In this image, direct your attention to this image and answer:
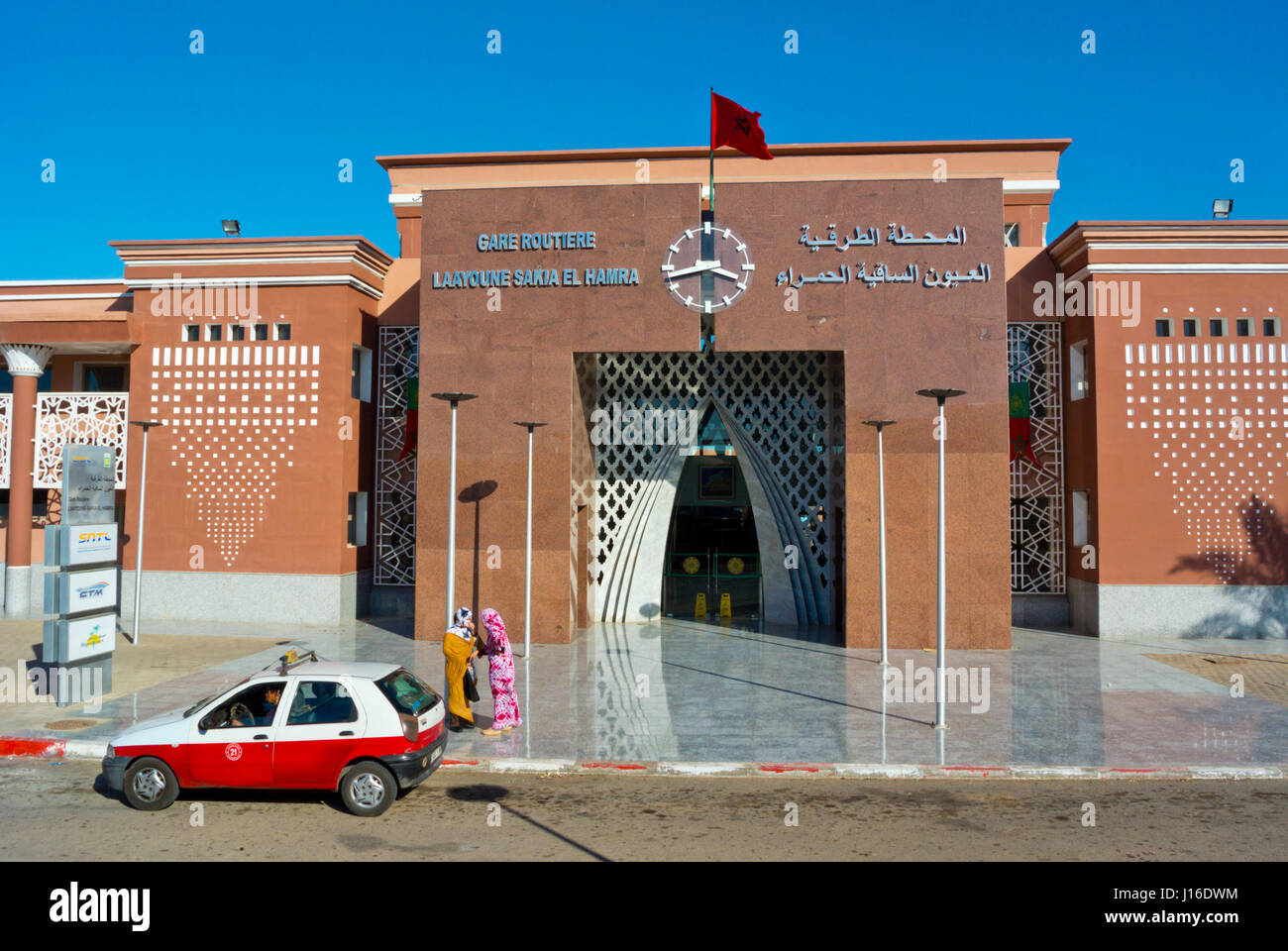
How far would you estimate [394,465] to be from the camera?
2098 centimetres

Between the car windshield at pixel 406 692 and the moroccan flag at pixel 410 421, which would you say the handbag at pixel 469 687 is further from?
the moroccan flag at pixel 410 421

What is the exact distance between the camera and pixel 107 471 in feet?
43.0

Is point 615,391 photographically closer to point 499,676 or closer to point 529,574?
point 529,574

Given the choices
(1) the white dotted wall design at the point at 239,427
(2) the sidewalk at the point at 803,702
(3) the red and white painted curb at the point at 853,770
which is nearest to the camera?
(3) the red and white painted curb at the point at 853,770

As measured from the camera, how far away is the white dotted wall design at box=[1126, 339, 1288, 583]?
59.2 ft

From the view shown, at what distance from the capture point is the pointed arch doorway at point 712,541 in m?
21.5

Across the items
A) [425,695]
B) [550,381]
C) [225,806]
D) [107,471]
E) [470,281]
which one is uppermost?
[470,281]

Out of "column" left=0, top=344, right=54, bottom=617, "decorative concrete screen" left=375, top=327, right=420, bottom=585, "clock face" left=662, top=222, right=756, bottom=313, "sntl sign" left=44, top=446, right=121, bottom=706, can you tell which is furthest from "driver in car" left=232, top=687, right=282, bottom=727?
"column" left=0, top=344, right=54, bottom=617

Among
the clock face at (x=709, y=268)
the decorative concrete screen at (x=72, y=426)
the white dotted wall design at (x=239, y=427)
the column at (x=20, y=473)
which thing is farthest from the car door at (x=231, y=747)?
the column at (x=20, y=473)

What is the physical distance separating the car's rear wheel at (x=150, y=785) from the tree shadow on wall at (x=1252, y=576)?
17689 mm
